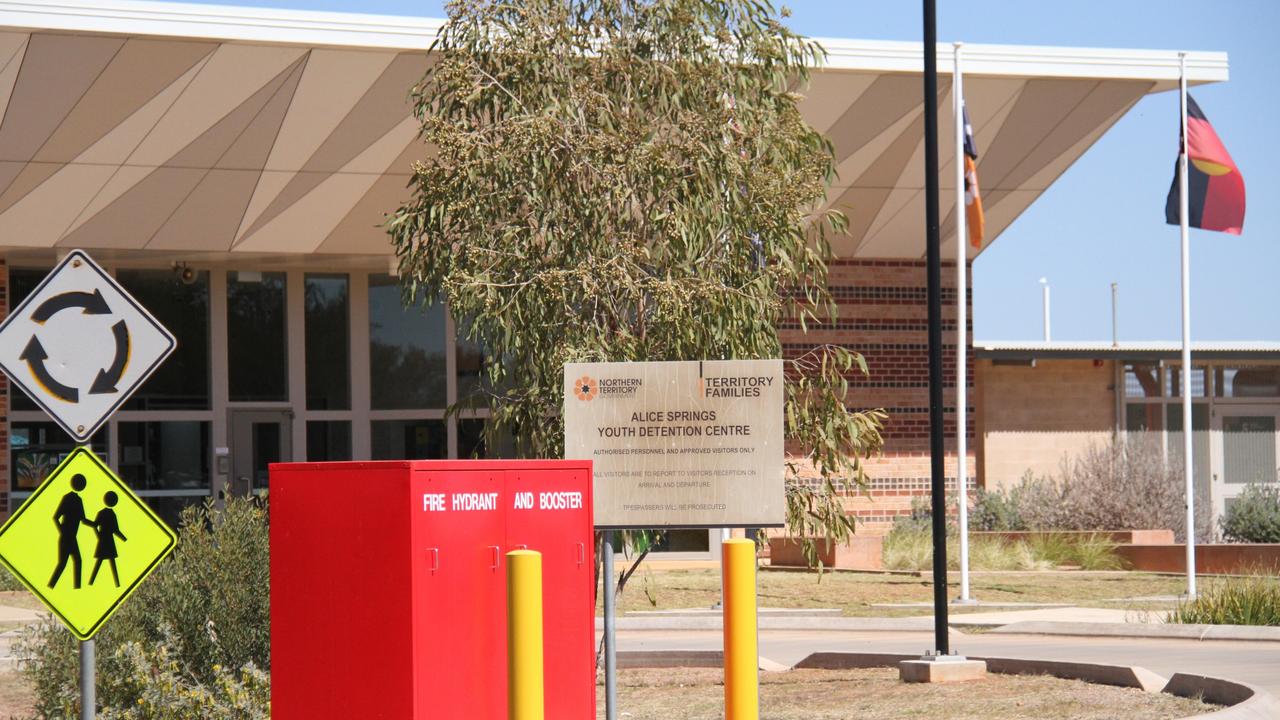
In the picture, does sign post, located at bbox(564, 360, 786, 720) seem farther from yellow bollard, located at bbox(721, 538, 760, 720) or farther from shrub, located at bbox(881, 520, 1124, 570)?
shrub, located at bbox(881, 520, 1124, 570)

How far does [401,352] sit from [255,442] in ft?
9.59

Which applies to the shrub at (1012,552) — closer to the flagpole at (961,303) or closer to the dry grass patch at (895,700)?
the flagpole at (961,303)

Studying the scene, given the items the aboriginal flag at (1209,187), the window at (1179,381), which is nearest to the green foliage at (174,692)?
the aboriginal flag at (1209,187)

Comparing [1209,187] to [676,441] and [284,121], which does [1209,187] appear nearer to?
[284,121]

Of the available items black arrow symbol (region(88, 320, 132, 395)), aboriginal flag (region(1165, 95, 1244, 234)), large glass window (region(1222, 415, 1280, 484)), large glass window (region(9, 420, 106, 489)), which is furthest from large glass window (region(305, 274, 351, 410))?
black arrow symbol (region(88, 320, 132, 395))

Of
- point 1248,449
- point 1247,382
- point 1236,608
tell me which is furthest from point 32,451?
point 1247,382

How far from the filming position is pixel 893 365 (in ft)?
91.6

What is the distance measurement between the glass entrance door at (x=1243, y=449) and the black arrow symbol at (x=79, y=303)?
27.4m

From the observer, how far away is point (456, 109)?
461 inches

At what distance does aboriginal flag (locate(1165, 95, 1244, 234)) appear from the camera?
67.6 ft

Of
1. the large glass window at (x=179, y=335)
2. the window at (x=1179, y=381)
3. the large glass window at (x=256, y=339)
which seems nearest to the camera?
the large glass window at (x=179, y=335)

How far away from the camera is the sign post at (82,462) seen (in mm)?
7766

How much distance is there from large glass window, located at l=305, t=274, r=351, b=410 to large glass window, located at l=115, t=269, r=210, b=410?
1726 millimetres

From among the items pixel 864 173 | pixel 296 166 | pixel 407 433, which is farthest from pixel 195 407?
pixel 864 173
